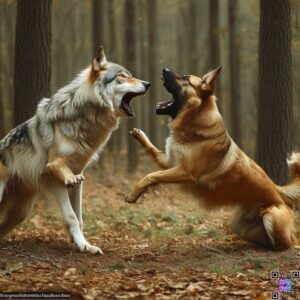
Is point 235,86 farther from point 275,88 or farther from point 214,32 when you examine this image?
point 275,88

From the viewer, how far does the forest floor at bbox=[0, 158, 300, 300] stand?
484cm

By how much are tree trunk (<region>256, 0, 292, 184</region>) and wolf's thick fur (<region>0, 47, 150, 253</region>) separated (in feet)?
10.3

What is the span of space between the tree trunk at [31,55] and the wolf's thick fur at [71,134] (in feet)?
4.70

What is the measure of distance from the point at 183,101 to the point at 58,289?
11.1ft

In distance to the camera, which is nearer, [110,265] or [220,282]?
[220,282]

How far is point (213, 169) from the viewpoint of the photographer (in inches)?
273

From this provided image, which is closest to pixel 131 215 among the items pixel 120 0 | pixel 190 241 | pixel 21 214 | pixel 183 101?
pixel 190 241

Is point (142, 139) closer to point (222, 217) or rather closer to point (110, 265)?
point (110, 265)

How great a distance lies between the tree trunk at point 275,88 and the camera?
8.88 meters

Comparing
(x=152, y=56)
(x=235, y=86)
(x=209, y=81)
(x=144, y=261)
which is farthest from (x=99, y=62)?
(x=152, y=56)

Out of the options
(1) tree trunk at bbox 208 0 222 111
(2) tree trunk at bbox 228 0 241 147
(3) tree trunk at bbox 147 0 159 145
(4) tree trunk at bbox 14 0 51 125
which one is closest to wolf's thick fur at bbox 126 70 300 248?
(4) tree trunk at bbox 14 0 51 125

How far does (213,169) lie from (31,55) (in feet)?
12.1

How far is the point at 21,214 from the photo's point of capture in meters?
7.46

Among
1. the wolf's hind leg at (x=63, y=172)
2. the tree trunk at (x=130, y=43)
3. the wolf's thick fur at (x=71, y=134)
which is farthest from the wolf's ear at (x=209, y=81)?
the tree trunk at (x=130, y=43)
